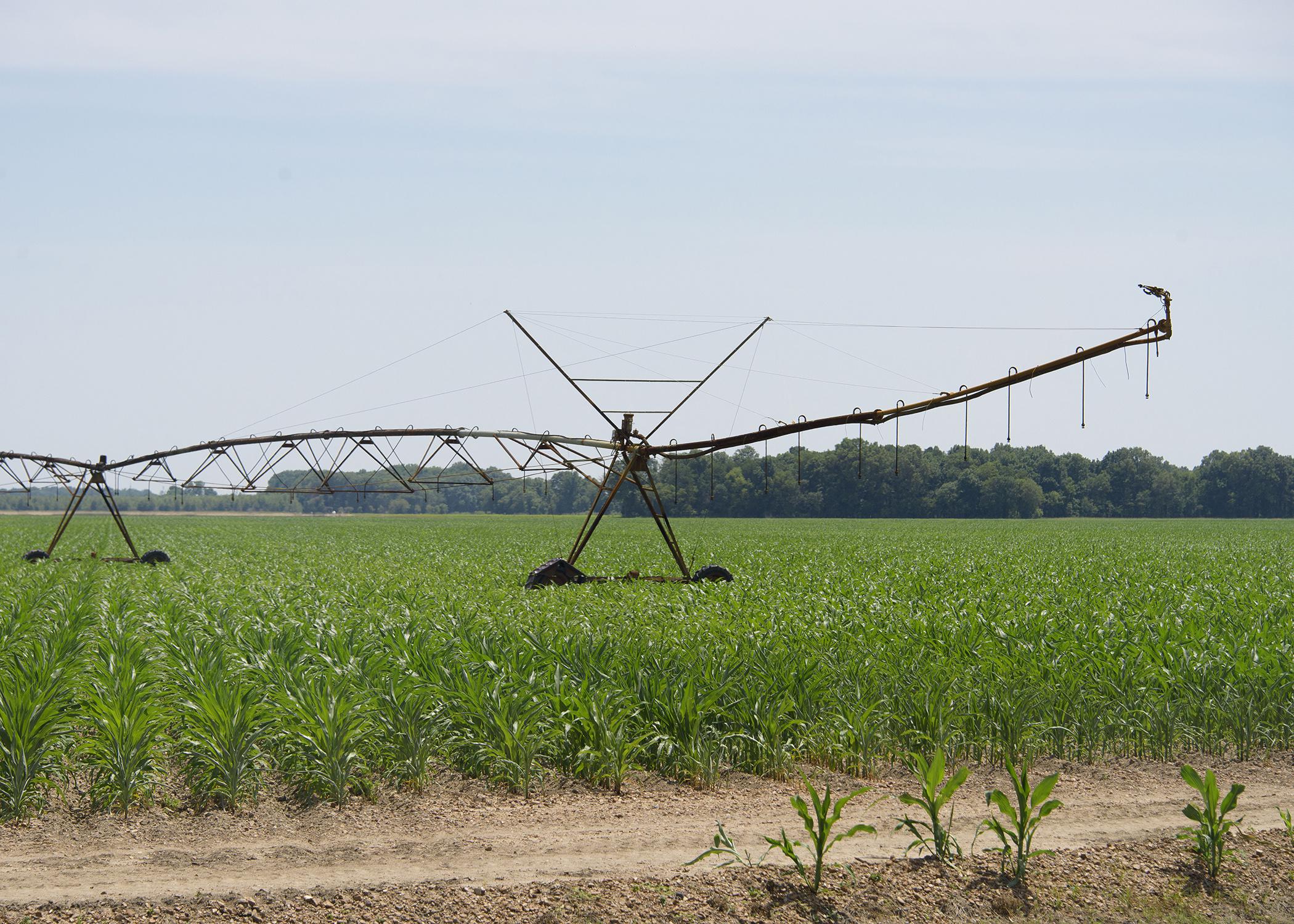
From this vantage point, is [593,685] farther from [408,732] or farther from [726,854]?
[726,854]

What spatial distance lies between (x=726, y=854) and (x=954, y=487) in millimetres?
115637

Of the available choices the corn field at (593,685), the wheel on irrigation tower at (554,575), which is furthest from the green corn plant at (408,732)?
the wheel on irrigation tower at (554,575)

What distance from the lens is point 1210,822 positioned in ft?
22.4

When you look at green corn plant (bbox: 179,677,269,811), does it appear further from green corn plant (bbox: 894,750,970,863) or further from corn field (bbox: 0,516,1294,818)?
green corn plant (bbox: 894,750,970,863)

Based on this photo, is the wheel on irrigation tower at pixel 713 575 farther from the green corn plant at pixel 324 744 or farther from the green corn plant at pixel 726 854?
the green corn plant at pixel 726 854

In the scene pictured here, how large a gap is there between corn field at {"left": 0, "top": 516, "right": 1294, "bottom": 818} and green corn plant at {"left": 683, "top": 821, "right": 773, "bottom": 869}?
1.45 metres

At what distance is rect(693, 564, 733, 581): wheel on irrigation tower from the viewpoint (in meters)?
21.0

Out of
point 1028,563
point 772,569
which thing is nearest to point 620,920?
point 772,569

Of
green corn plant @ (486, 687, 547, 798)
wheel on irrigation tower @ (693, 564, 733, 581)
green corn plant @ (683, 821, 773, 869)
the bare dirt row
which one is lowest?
the bare dirt row

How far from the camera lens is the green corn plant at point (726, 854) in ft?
21.1

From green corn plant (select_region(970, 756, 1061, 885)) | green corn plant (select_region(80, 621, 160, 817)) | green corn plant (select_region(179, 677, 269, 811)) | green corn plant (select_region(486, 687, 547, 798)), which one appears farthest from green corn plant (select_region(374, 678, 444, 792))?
green corn plant (select_region(970, 756, 1061, 885))

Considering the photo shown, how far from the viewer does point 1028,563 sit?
94.1ft

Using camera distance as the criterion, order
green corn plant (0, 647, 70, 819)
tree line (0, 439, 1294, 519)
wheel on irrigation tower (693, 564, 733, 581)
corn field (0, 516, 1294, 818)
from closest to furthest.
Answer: green corn plant (0, 647, 70, 819) < corn field (0, 516, 1294, 818) < wheel on irrigation tower (693, 564, 733, 581) < tree line (0, 439, 1294, 519)

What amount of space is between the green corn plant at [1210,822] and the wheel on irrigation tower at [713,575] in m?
14.1
